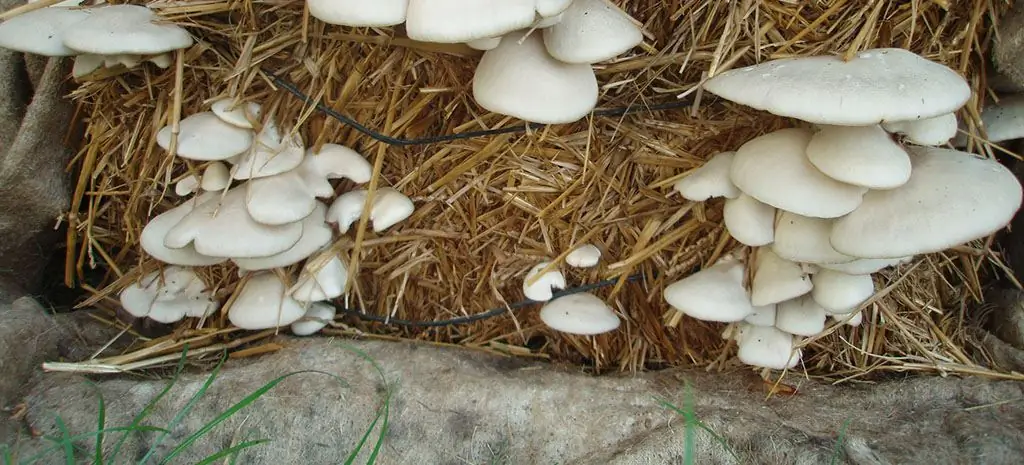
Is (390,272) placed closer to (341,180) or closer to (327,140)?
(341,180)

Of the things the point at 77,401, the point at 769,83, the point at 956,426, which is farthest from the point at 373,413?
the point at 956,426

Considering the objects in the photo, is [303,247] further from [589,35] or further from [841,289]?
[841,289]

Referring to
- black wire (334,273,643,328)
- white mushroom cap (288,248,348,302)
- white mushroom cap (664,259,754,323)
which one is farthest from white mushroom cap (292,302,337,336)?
white mushroom cap (664,259,754,323)

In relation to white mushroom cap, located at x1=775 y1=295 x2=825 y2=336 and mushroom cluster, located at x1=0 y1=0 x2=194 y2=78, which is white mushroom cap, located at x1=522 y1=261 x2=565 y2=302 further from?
mushroom cluster, located at x1=0 y1=0 x2=194 y2=78

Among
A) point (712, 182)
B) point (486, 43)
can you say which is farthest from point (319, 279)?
point (712, 182)

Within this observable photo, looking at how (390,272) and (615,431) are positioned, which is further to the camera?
(390,272)

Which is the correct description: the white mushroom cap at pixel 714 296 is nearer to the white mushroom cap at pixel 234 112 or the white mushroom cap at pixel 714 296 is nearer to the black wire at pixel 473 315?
the black wire at pixel 473 315

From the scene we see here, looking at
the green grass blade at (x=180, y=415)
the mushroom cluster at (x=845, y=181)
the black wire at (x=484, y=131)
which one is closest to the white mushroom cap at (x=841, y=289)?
the mushroom cluster at (x=845, y=181)
